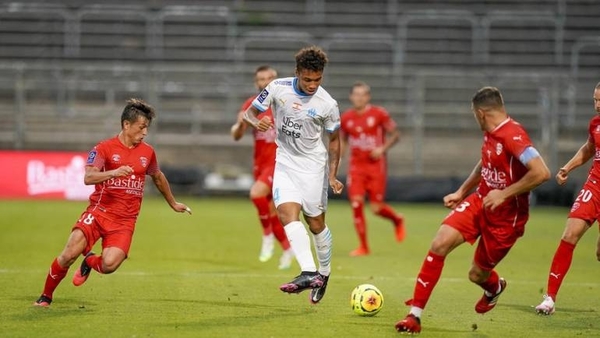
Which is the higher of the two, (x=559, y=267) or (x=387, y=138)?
(x=387, y=138)

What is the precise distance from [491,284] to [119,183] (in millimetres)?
3591

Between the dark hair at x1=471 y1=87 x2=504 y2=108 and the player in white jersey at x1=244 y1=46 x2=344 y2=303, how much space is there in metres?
1.85

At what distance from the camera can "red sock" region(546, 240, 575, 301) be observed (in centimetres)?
1000

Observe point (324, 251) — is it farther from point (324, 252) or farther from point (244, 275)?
point (244, 275)

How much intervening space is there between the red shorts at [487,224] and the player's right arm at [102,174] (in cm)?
A: 283

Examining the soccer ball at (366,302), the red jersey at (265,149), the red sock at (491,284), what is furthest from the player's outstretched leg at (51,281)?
the red jersey at (265,149)

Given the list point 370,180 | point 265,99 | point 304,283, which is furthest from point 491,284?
point 370,180

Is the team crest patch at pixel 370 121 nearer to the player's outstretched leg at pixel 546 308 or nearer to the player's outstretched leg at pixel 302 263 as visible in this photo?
the player's outstretched leg at pixel 302 263

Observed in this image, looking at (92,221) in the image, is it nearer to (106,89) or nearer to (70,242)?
(70,242)

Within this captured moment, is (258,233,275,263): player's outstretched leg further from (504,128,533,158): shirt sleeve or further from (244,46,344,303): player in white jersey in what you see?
(504,128,533,158): shirt sleeve

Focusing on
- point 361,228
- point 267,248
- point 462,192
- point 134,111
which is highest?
point 134,111

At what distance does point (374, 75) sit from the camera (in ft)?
95.0

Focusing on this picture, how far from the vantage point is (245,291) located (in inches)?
431

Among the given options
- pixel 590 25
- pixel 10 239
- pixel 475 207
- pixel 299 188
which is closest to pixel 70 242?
pixel 299 188
